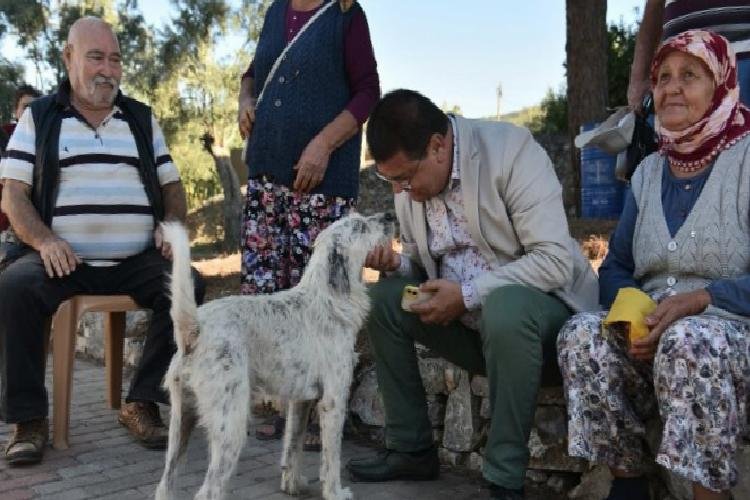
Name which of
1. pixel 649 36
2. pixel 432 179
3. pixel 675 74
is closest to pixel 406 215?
pixel 432 179

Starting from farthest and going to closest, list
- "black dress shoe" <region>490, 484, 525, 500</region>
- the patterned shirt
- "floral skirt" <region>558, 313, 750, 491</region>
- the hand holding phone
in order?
the patterned shirt
the hand holding phone
"black dress shoe" <region>490, 484, 525, 500</region>
"floral skirt" <region>558, 313, 750, 491</region>

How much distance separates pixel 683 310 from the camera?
2656 millimetres

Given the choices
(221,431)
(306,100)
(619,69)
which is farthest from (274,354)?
(619,69)

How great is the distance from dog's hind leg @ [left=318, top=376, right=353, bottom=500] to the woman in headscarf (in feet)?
3.11

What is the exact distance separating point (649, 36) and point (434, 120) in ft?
6.61

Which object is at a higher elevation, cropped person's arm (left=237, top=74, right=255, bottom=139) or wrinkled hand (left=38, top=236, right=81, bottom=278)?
cropped person's arm (left=237, top=74, right=255, bottom=139)

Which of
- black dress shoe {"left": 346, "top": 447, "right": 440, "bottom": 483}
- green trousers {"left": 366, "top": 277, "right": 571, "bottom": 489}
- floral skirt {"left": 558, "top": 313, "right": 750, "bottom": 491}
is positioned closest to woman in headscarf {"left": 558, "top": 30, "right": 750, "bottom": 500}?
floral skirt {"left": 558, "top": 313, "right": 750, "bottom": 491}

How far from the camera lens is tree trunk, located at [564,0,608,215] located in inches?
353

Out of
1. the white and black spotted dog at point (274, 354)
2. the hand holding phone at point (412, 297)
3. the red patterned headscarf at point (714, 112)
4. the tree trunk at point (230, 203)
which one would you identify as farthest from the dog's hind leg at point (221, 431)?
the tree trunk at point (230, 203)

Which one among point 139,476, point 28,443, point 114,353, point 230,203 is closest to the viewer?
point 139,476

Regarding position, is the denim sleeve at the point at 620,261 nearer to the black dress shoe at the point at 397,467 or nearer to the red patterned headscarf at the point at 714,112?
the red patterned headscarf at the point at 714,112

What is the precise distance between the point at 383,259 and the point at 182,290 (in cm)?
100

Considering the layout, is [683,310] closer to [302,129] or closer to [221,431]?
[221,431]

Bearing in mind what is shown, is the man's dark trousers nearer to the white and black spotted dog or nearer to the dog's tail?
the white and black spotted dog
